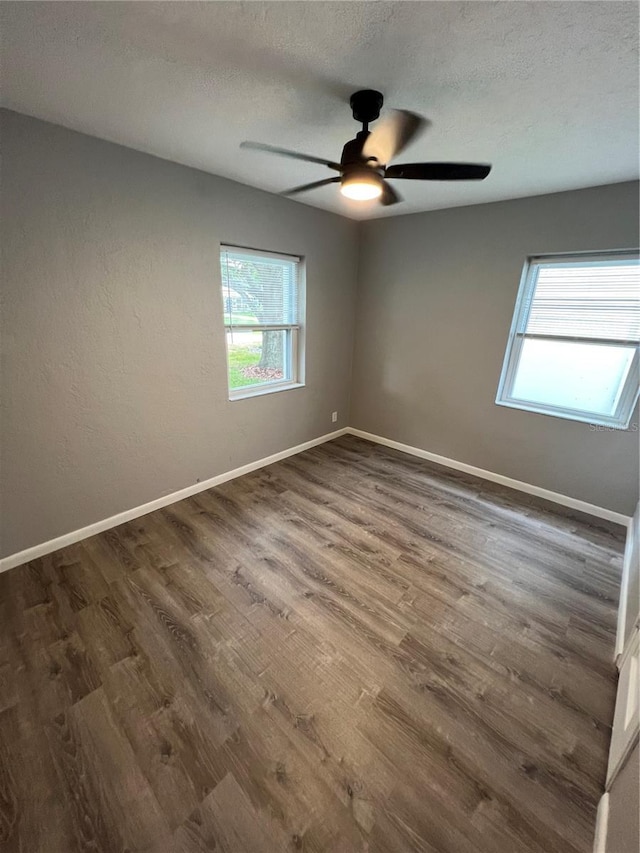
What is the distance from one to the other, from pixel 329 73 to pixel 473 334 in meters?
2.34

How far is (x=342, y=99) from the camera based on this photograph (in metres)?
1.46

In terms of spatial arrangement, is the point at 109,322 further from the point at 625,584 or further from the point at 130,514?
the point at 625,584

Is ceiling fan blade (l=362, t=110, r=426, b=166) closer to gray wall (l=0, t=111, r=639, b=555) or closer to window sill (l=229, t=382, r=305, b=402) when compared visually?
gray wall (l=0, t=111, r=639, b=555)

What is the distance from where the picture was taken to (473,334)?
10.2 feet

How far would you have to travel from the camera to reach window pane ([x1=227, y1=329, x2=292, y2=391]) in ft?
9.61

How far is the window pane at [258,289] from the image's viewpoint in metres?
2.71

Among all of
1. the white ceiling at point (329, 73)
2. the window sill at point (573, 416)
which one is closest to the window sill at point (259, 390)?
the white ceiling at point (329, 73)

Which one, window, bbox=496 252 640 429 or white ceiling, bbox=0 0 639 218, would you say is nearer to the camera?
white ceiling, bbox=0 0 639 218

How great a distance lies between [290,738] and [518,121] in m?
2.85

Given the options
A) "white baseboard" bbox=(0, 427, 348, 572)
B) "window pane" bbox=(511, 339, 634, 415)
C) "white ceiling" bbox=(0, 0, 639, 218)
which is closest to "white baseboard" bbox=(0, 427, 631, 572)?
"white baseboard" bbox=(0, 427, 348, 572)

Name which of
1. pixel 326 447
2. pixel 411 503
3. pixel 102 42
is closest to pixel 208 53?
pixel 102 42

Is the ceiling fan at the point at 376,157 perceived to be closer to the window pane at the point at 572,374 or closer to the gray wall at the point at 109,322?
the gray wall at the point at 109,322

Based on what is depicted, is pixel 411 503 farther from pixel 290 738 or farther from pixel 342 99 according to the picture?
pixel 342 99

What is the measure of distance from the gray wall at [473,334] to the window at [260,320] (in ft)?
3.03
